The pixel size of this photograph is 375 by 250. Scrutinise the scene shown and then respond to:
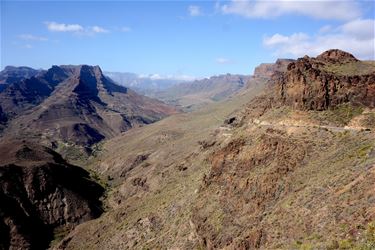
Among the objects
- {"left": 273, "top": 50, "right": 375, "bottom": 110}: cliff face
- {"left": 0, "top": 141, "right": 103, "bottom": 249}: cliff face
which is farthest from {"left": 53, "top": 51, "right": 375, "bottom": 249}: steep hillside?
{"left": 0, "top": 141, "right": 103, "bottom": 249}: cliff face

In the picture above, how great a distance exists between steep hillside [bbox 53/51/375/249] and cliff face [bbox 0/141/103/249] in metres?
13.5

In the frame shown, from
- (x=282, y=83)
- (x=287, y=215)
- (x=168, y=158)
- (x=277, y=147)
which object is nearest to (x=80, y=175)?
(x=168, y=158)

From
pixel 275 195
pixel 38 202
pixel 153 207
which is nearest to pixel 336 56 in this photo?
pixel 275 195

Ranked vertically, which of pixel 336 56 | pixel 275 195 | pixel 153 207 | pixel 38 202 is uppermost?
pixel 336 56

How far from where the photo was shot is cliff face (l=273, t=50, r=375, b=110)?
57.3 meters

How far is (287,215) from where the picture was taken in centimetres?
4022

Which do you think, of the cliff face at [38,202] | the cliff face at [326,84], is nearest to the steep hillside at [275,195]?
the cliff face at [326,84]

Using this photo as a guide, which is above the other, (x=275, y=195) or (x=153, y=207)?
(x=275, y=195)

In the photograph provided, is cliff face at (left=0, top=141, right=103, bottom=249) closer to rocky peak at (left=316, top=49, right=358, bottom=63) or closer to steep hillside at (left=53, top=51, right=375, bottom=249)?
steep hillside at (left=53, top=51, right=375, bottom=249)

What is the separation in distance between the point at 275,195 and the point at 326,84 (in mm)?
22063

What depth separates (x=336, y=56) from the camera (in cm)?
7406

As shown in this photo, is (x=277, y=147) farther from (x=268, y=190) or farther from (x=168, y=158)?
(x=168, y=158)

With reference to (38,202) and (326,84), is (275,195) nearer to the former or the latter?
(326,84)

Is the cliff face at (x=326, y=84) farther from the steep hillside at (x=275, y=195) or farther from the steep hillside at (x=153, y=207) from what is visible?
the steep hillside at (x=153, y=207)
